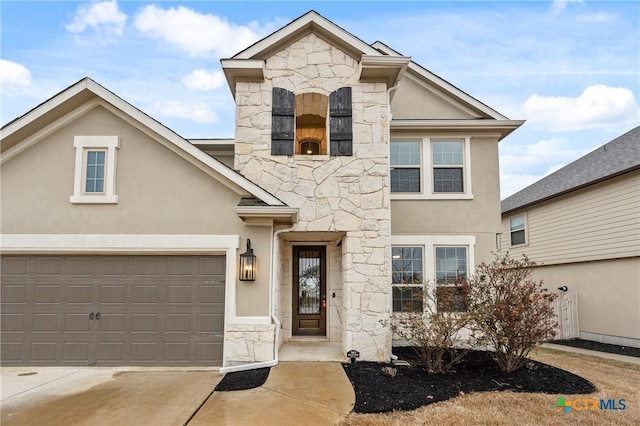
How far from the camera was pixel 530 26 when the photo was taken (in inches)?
548

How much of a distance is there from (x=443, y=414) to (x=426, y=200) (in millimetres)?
6072

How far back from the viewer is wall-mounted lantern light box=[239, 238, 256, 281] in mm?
7707

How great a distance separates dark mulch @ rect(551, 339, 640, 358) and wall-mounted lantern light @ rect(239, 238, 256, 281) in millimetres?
9930

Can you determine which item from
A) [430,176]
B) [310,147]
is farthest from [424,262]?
[310,147]

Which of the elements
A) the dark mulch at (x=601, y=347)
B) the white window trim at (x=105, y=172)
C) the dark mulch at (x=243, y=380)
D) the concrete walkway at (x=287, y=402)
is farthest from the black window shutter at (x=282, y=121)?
the dark mulch at (x=601, y=347)

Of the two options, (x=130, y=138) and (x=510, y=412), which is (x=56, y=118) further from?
(x=510, y=412)

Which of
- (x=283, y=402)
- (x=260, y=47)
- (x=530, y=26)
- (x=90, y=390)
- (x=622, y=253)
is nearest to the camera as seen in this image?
(x=283, y=402)

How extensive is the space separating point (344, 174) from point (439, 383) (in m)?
4.35

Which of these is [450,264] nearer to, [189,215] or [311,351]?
[311,351]

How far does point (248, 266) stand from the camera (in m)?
7.71

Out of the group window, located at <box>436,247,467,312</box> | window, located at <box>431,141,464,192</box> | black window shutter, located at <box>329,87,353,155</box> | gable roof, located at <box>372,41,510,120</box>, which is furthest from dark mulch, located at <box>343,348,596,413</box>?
gable roof, located at <box>372,41,510,120</box>

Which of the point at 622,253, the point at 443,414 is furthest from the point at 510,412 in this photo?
the point at 622,253

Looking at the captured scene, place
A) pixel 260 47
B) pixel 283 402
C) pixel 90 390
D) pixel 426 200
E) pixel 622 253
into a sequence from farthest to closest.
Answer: pixel 622 253 < pixel 426 200 < pixel 260 47 < pixel 90 390 < pixel 283 402

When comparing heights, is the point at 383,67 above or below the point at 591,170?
above
